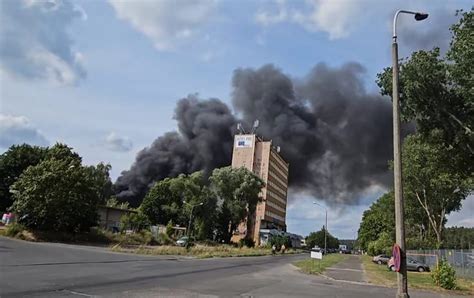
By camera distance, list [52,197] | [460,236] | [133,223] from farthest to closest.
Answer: [460,236]
[133,223]
[52,197]

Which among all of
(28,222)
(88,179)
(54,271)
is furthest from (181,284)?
(88,179)

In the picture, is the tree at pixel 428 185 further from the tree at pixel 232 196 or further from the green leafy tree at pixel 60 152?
the green leafy tree at pixel 60 152

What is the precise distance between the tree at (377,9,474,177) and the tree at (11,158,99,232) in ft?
118

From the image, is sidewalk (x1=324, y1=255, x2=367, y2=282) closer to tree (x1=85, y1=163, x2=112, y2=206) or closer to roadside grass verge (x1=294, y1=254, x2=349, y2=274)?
roadside grass verge (x1=294, y1=254, x2=349, y2=274)

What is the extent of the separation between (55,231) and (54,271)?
33.3 meters

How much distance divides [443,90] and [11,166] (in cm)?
6705

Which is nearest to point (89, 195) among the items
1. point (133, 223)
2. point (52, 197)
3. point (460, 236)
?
point (52, 197)

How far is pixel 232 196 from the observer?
3403 inches

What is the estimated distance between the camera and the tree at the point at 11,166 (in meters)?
69.8

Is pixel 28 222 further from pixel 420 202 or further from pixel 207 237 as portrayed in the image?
pixel 420 202

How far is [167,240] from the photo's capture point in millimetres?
65250

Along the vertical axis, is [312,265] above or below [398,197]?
below

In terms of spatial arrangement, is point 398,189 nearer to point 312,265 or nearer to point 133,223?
point 312,265

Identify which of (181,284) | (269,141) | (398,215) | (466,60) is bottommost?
(181,284)
